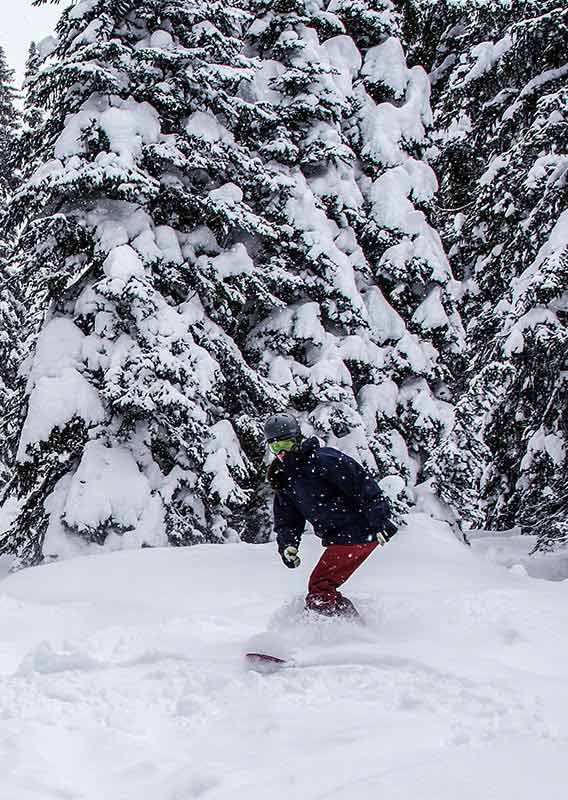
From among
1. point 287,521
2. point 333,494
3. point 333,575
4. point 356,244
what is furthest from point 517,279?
point 333,575

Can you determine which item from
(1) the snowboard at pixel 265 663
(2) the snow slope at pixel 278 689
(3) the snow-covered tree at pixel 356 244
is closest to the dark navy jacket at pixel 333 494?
(2) the snow slope at pixel 278 689

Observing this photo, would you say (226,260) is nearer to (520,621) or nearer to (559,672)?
(520,621)

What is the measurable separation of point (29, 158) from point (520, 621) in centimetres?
1006

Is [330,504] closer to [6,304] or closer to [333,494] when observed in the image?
[333,494]

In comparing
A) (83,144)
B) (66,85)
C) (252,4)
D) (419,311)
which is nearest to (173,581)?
(83,144)

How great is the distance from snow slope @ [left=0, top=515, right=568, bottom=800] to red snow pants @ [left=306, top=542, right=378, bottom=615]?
236mm

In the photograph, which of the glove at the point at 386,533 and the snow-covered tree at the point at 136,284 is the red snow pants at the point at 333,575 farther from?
the snow-covered tree at the point at 136,284

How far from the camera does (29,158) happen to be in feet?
40.0

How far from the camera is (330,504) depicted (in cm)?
712

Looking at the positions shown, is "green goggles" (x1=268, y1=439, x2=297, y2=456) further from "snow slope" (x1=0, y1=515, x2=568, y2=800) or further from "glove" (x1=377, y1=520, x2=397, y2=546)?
"snow slope" (x1=0, y1=515, x2=568, y2=800)

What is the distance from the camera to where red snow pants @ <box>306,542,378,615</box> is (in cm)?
694

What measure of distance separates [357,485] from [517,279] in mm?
4840

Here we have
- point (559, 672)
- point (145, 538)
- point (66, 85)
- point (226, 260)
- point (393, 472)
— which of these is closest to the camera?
point (559, 672)

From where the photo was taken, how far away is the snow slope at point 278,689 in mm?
3979
